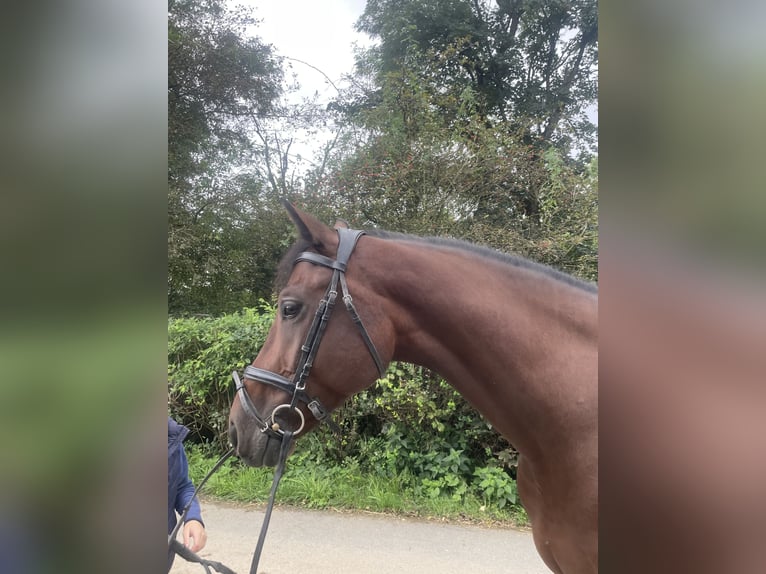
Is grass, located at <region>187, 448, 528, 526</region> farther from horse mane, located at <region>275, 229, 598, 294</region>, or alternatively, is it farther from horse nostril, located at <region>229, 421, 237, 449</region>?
horse mane, located at <region>275, 229, 598, 294</region>

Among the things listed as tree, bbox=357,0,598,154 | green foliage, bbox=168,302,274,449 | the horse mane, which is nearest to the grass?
green foliage, bbox=168,302,274,449

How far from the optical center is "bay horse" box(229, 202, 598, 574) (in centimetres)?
124

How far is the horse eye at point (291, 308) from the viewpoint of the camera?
1.40 m

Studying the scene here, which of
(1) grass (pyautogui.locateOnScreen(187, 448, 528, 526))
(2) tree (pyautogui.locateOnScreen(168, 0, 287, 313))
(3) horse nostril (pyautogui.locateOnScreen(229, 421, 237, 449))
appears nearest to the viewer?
(3) horse nostril (pyautogui.locateOnScreen(229, 421, 237, 449))

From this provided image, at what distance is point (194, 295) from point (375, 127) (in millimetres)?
2891

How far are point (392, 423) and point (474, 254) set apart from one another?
8.59 ft

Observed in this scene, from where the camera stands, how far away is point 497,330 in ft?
4.22
